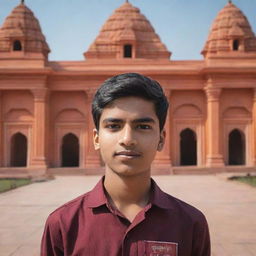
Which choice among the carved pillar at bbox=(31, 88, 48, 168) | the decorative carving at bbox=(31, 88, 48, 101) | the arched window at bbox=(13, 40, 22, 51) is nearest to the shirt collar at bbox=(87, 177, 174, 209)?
the carved pillar at bbox=(31, 88, 48, 168)

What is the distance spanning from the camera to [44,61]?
19.1 metres

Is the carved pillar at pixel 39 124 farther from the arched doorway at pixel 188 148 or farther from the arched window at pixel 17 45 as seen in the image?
the arched doorway at pixel 188 148

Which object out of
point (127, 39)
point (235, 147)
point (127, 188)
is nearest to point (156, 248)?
point (127, 188)

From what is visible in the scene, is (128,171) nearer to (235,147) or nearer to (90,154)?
(90,154)

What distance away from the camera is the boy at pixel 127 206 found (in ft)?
5.41

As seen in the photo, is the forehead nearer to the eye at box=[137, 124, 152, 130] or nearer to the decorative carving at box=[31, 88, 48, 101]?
the eye at box=[137, 124, 152, 130]

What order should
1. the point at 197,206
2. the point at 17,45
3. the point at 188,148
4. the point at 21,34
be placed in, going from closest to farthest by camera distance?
the point at 197,206 < the point at 21,34 < the point at 17,45 < the point at 188,148

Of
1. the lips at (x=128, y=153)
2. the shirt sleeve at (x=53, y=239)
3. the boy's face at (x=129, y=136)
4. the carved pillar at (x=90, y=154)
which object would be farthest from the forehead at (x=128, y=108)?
the carved pillar at (x=90, y=154)

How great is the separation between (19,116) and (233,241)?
1578 centimetres

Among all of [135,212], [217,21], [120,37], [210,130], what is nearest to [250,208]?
[135,212]

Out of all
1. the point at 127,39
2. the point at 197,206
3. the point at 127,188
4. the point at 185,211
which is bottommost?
the point at 197,206

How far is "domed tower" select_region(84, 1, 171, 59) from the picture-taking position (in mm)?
21797

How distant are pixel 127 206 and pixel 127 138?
350 mm

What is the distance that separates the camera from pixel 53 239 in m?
1.72
